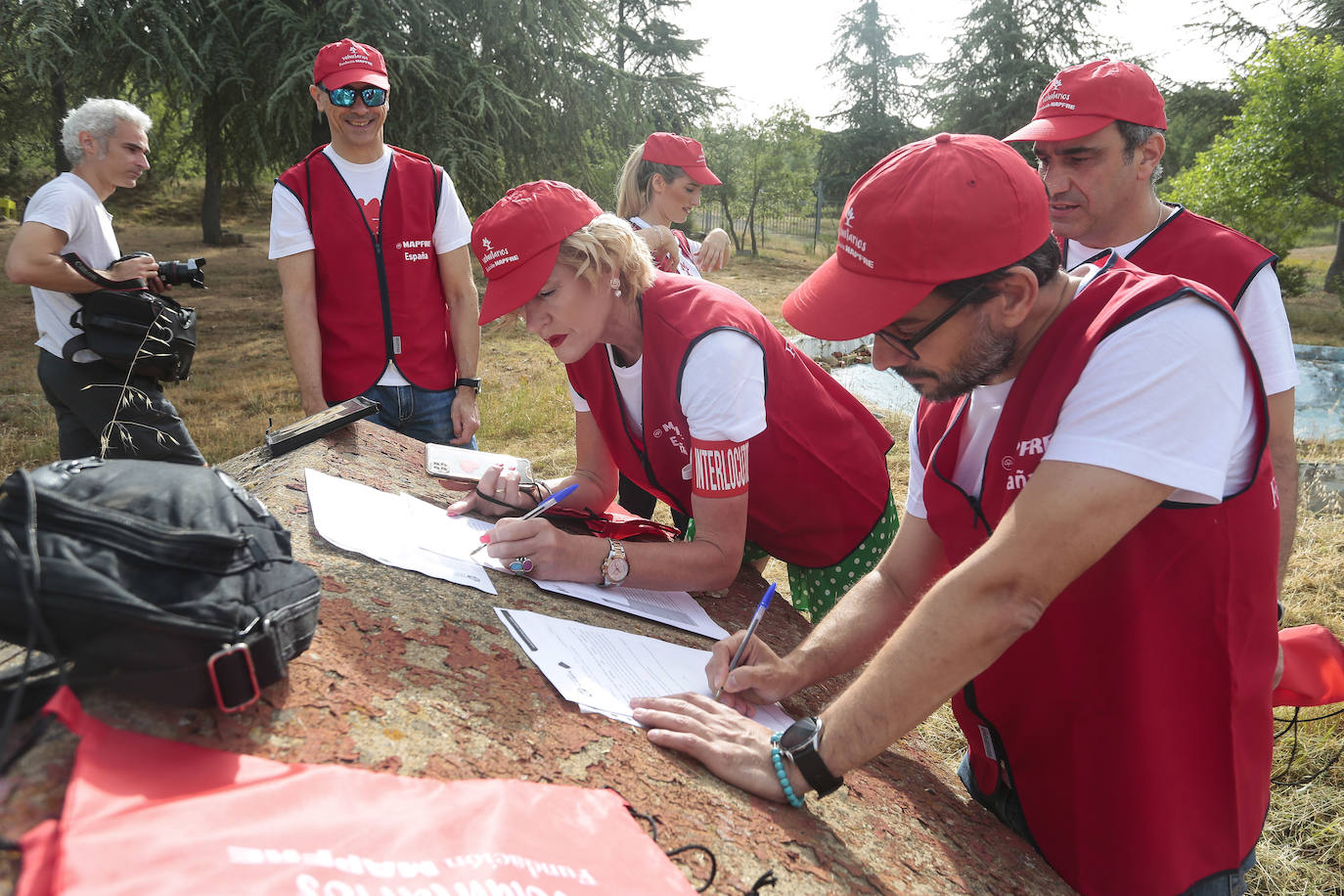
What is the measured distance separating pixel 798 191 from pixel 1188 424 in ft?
87.0

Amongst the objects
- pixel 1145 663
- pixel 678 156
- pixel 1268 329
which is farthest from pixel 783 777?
pixel 678 156

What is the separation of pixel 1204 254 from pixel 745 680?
75.2 inches

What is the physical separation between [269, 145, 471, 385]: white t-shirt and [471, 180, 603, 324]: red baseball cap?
1.40 meters

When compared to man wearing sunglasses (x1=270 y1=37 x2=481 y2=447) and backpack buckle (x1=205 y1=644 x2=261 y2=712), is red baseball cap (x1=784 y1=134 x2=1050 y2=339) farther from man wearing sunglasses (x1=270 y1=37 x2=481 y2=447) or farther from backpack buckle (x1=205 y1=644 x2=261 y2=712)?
man wearing sunglasses (x1=270 y1=37 x2=481 y2=447)

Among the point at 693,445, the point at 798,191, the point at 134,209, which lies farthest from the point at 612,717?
the point at 134,209

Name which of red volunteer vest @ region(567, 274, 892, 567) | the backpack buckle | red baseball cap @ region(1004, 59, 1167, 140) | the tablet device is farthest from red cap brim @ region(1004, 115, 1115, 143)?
the backpack buckle

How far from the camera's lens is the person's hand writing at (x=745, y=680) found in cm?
174

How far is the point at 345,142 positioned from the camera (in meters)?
3.53

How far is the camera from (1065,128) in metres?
2.78

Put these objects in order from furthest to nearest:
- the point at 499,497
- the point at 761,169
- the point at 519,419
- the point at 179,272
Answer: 1. the point at 761,169
2. the point at 519,419
3. the point at 179,272
4. the point at 499,497

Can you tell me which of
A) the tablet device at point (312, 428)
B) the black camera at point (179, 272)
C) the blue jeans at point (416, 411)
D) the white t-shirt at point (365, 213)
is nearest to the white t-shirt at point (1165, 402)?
the tablet device at point (312, 428)

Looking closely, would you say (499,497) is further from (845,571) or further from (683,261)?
(683,261)

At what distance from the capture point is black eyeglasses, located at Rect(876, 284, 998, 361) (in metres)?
1.42

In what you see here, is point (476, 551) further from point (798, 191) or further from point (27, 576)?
point (798, 191)
